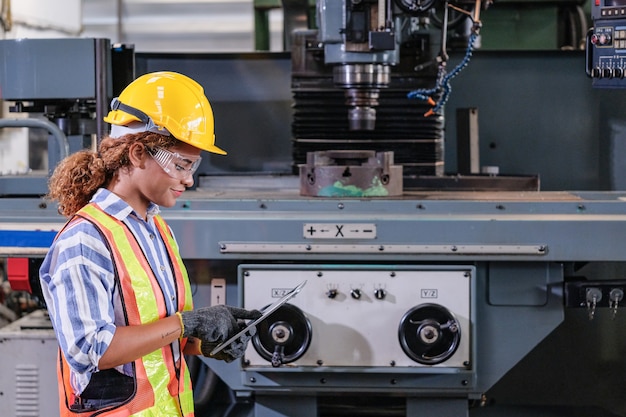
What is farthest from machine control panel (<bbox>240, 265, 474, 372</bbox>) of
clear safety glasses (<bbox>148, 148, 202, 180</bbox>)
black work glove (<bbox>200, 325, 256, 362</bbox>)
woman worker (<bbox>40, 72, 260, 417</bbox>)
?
clear safety glasses (<bbox>148, 148, 202, 180</bbox>)

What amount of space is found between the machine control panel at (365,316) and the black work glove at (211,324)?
1.40 feet

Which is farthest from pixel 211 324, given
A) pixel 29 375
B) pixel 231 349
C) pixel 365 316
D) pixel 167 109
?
pixel 29 375

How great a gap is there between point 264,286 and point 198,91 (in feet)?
2.13

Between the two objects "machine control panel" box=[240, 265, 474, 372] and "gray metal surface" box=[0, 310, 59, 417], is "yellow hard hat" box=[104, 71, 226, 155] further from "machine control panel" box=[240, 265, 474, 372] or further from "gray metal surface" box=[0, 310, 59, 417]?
"gray metal surface" box=[0, 310, 59, 417]

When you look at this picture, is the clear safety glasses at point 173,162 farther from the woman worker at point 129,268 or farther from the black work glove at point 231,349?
the black work glove at point 231,349

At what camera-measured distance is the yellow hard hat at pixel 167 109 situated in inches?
55.8

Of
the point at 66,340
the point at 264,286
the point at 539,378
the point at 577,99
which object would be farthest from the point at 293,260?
the point at 577,99

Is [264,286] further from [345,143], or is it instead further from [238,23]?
[238,23]

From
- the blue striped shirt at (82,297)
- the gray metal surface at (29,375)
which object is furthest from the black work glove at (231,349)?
the gray metal surface at (29,375)

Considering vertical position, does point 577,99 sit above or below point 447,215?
above

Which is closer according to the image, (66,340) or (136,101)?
(66,340)

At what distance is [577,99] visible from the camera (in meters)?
2.77

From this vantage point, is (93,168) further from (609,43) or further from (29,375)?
(609,43)

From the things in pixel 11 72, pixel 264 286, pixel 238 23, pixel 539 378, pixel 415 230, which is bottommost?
Result: pixel 539 378
